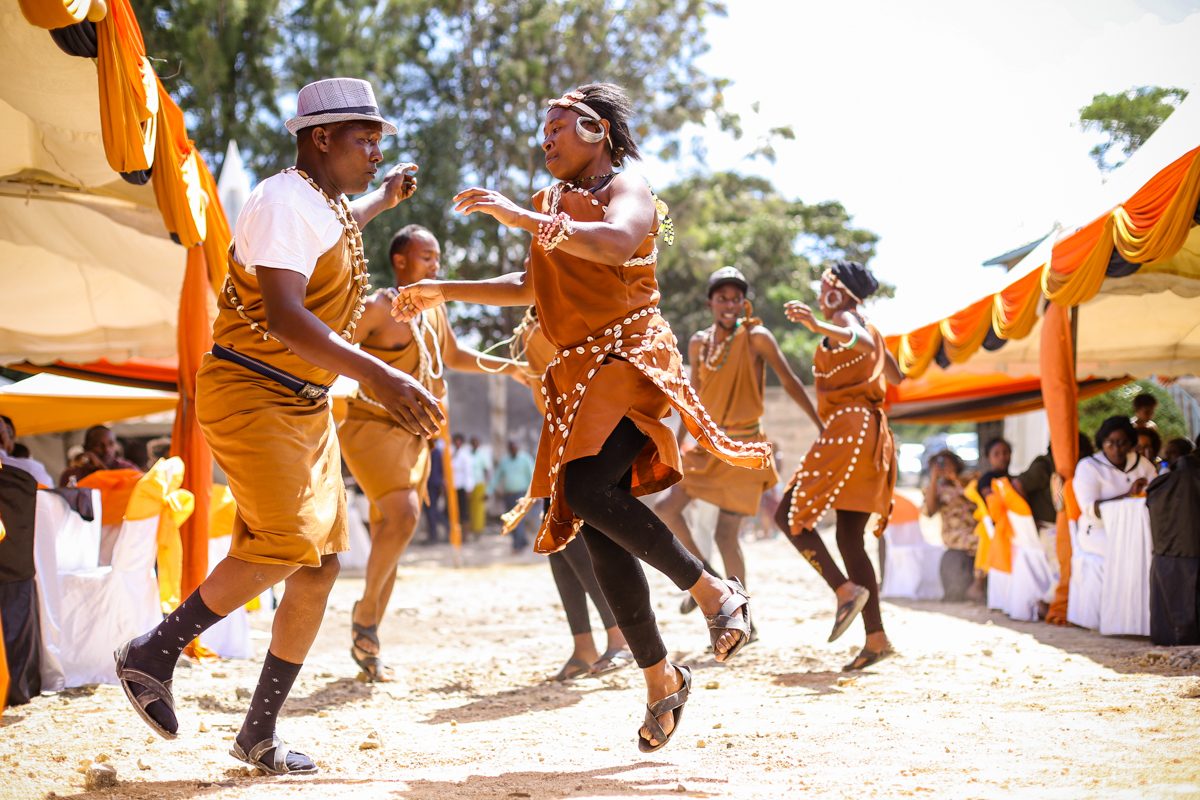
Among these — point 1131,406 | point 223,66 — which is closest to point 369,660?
point 1131,406

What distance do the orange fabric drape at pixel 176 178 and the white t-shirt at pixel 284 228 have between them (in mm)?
2088

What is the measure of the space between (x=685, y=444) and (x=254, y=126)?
45.3ft

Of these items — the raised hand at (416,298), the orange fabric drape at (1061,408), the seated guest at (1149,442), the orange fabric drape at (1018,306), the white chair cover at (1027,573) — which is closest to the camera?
the raised hand at (416,298)

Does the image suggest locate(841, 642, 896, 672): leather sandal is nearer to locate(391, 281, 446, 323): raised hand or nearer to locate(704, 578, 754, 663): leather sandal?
locate(704, 578, 754, 663): leather sandal

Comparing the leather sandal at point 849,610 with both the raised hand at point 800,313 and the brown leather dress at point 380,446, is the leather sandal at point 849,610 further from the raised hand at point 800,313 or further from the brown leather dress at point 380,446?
the brown leather dress at point 380,446

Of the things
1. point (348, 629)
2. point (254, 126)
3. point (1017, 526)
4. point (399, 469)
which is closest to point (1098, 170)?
point (1017, 526)

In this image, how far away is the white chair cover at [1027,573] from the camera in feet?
23.2

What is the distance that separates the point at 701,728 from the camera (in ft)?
11.1

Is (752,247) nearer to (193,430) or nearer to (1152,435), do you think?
(1152,435)

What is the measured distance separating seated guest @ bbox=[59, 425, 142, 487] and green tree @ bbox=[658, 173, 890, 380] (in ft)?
36.5

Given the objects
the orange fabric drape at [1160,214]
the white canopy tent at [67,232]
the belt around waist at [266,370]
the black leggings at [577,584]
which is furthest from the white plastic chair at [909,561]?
the belt around waist at [266,370]

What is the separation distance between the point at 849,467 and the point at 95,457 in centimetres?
530

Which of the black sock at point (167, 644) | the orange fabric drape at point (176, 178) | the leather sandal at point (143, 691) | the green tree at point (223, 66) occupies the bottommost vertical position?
the leather sandal at point (143, 691)

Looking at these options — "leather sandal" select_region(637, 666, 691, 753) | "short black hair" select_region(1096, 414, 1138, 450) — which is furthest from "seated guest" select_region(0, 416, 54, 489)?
"short black hair" select_region(1096, 414, 1138, 450)
